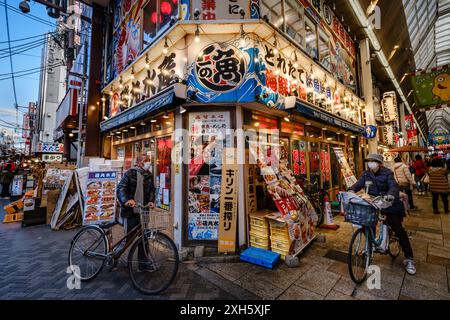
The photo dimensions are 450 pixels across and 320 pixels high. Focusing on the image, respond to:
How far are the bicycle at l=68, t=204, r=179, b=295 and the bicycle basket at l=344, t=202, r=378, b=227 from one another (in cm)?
320

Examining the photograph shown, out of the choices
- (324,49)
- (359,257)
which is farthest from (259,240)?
(324,49)

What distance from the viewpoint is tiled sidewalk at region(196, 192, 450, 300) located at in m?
3.23

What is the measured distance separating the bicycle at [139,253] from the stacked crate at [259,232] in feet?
7.11

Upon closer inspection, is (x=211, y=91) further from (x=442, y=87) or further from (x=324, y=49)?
(x=442, y=87)

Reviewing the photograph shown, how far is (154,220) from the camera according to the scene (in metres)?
3.46

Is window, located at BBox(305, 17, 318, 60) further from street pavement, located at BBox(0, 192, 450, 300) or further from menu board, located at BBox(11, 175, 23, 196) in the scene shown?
menu board, located at BBox(11, 175, 23, 196)

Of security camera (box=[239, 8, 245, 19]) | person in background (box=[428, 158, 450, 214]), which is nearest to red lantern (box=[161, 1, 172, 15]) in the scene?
security camera (box=[239, 8, 245, 19])

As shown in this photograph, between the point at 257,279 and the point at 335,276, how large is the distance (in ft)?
4.98

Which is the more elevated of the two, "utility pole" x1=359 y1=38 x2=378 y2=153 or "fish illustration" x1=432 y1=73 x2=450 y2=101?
"utility pole" x1=359 y1=38 x2=378 y2=153

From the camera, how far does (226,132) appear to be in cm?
518

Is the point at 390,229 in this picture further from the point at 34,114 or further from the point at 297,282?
the point at 34,114

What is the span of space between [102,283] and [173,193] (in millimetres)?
2378

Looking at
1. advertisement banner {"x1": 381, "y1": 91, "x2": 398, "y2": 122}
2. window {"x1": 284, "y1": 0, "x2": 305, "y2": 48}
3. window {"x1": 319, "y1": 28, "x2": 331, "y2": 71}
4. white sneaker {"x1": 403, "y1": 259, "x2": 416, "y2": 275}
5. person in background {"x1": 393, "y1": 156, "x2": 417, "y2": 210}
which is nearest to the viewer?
white sneaker {"x1": 403, "y1": 259, "x2": 416, "y2": 275}

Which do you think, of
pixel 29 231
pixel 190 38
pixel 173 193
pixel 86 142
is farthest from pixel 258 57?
pixel 29 231
